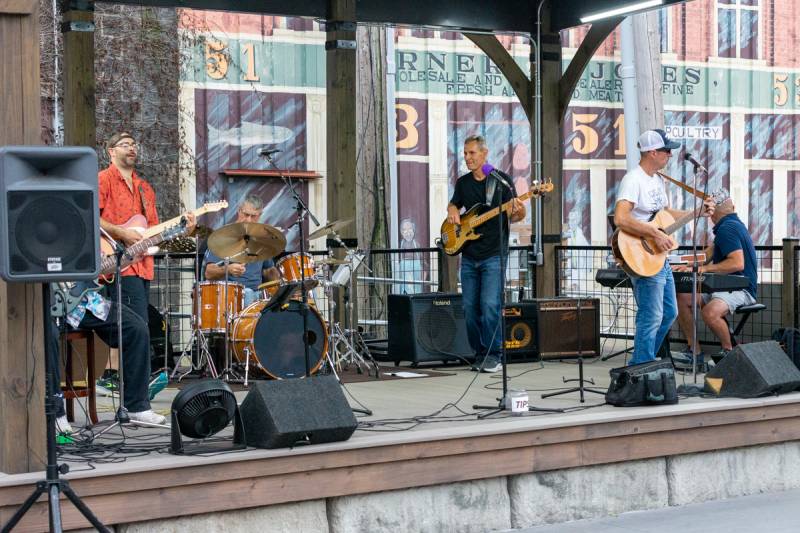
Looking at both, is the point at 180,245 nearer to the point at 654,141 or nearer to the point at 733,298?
the point at 654,141

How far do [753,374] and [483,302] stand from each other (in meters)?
2.68

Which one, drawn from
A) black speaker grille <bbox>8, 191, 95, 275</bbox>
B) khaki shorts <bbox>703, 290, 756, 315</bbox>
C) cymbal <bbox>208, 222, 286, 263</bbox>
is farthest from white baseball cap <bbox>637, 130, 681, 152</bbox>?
black speaker grille <bbox>8, 191, 95, 275</bbox>

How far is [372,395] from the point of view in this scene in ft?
29.0

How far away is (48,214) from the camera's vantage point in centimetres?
549

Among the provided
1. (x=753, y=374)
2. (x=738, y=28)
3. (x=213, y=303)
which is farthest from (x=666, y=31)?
(x=753, y=374)

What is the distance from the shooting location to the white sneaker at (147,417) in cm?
721

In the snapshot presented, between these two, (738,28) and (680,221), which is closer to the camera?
(680,221)

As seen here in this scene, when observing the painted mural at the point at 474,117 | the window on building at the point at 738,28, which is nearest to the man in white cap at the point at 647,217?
the painted mural at the point at 474,117

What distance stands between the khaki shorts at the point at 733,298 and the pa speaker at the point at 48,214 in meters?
6.29

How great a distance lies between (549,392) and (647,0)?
398 cm

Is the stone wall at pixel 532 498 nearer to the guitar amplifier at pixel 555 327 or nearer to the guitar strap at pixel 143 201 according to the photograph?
the guitar strap at pixel 143 201

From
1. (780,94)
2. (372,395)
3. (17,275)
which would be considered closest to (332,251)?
(372,395)

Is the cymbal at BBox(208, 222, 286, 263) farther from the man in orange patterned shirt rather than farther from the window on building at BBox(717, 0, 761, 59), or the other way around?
the window on building at BBox(717, 0, 761, 59)

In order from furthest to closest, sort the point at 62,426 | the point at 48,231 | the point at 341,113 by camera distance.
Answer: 1. the point at 341,113
2. the point at 62,426
3. the point at 48,231
